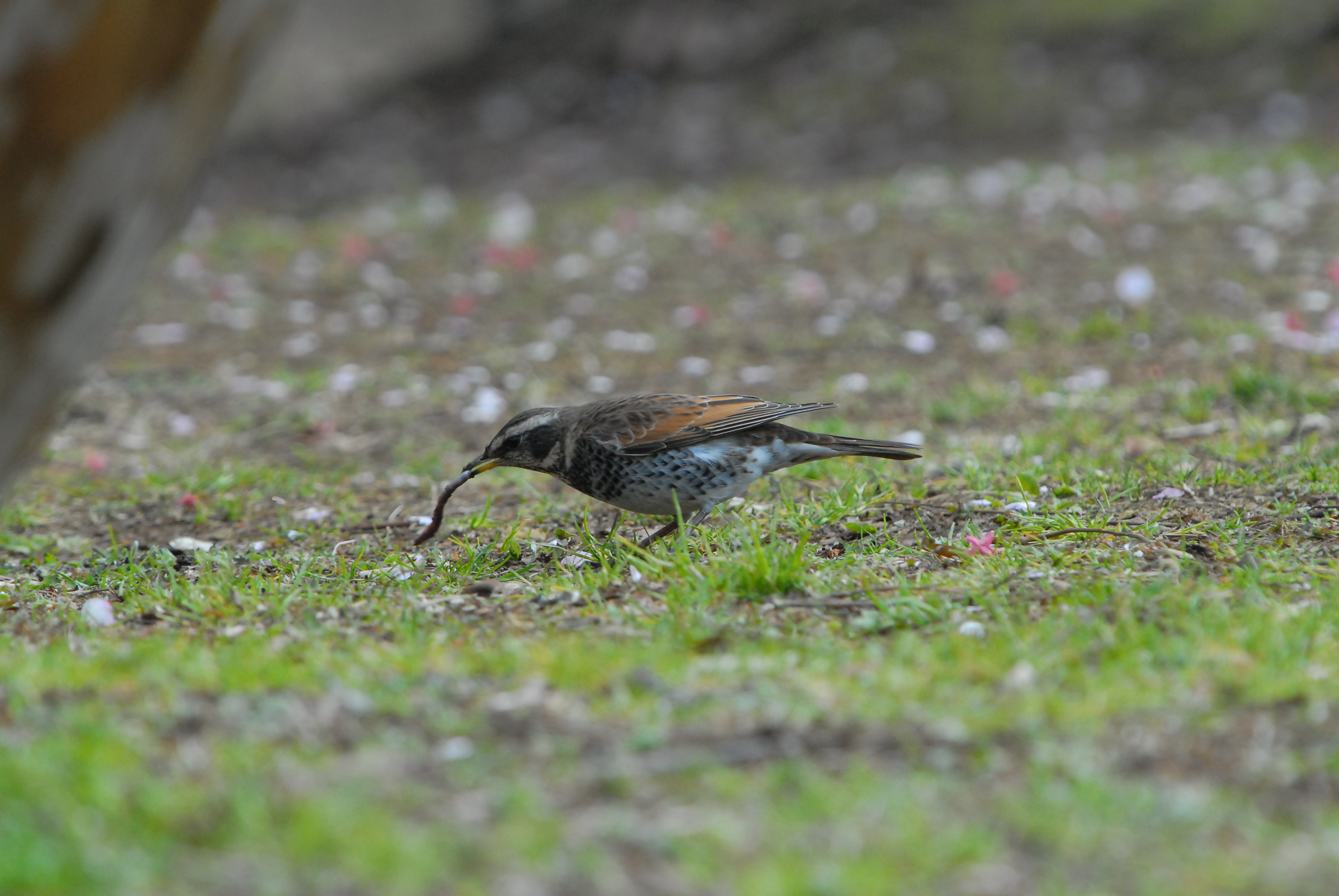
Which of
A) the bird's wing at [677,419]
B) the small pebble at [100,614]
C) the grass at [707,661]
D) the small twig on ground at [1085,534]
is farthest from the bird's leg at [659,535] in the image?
the small pebble at [100,614]

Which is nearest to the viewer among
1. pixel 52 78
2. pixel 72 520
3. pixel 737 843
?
pixel 737 843

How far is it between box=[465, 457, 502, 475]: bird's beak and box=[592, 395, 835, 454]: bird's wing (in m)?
0.51

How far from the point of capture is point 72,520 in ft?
22.1

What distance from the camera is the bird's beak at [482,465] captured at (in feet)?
19.9

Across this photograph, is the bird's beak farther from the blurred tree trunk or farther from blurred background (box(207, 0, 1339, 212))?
blurred background (box(207, 0, 1339, 212))

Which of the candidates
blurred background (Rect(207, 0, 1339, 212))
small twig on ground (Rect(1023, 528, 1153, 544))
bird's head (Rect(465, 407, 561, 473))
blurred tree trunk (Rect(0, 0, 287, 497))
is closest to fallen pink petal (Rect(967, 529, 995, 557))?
small twig on ground (Rect(1023, 528, 1153, 544))

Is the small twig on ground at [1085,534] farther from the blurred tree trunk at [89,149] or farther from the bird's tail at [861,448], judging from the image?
the blurred tree trunk at [89,149]

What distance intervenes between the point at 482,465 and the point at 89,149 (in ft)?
9.16

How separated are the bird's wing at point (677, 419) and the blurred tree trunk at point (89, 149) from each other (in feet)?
7.87

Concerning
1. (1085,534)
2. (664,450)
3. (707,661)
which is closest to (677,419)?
(664,450)

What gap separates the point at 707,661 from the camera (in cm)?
417

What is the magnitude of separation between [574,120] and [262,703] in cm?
1533

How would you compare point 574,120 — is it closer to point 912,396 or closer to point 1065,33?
point 1065,33

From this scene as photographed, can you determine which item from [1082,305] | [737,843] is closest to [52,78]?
[737,843]
